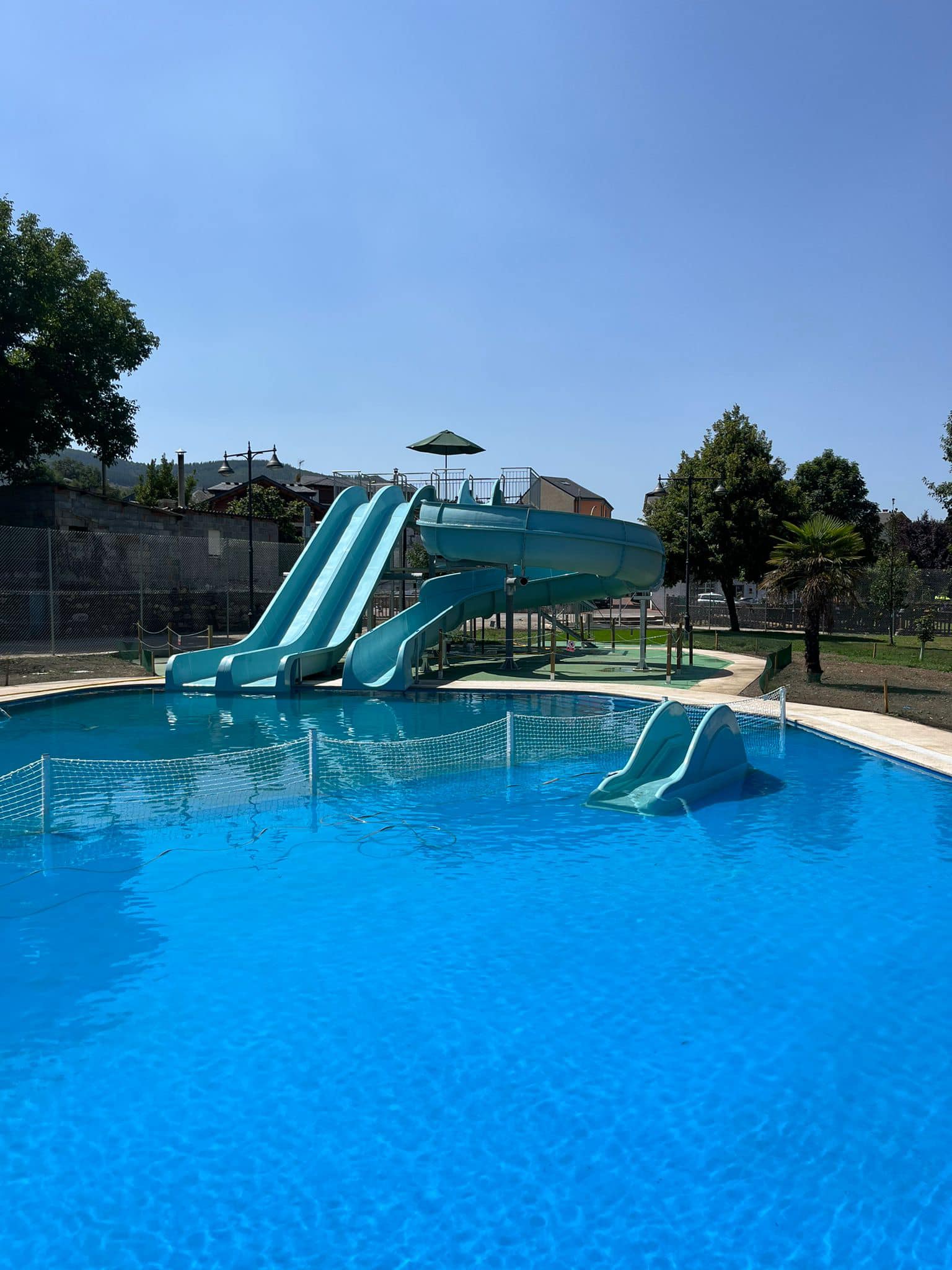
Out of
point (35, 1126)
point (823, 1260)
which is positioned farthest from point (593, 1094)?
point (35, 1126)

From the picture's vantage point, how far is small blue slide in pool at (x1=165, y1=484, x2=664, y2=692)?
20297 mm

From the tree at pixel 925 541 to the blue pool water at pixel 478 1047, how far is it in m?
68.7

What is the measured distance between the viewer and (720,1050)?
235 inches

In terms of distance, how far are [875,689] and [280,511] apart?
147 feet

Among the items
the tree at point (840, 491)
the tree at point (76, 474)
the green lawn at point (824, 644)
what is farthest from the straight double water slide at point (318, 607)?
the tree at point (76, 474)

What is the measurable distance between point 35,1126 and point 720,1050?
414 centimetres

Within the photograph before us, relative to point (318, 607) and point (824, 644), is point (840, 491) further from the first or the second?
point (318, 607)

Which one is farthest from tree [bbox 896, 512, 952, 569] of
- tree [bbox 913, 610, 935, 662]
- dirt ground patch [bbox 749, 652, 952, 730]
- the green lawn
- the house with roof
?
dirt ground patch [bbox 749, 652, 952, 730]

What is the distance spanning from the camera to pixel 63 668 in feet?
74.9

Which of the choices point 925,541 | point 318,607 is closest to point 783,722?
point 318,607

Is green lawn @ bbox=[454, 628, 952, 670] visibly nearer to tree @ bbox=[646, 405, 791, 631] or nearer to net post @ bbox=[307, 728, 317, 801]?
tree @ bbox=[646, 405, 791, 631]

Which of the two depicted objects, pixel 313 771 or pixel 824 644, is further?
pixel 824 644

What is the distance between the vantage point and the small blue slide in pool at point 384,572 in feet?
66.6

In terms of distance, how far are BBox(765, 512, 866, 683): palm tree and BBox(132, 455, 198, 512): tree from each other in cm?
4253
